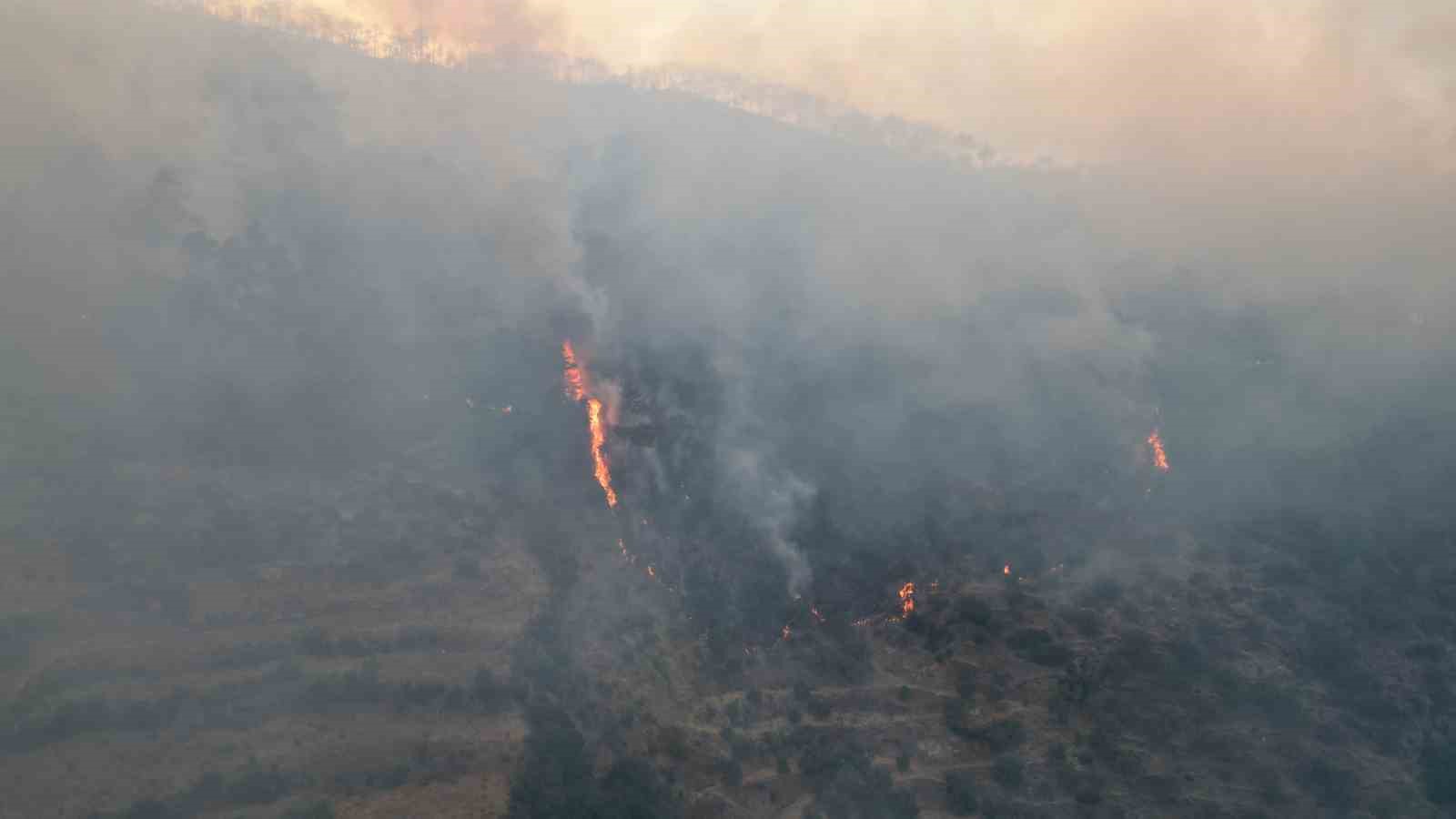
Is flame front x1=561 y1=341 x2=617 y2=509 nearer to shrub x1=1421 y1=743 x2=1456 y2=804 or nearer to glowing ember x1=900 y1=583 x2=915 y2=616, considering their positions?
glowing ember x1=900 y1=583 x2=915 y2=616

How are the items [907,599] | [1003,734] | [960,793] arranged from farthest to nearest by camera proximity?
[907,599] → [1003,734] → [960,793]

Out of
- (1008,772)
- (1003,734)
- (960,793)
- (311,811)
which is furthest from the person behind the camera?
(1003,734)

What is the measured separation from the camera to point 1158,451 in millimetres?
75062

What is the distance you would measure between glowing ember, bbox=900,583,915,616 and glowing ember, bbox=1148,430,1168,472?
26.0 metres

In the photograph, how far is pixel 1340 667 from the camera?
5747 centimetres

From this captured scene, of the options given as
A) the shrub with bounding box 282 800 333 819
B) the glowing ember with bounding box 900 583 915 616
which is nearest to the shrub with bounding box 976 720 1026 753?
the glowing ember with bounding box 900 583 915 616

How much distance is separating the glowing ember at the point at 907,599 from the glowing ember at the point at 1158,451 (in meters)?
26.0

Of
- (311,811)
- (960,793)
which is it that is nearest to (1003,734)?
(960,793)

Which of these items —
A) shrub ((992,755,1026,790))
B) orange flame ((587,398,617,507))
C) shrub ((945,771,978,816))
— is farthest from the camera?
Answer: orange flame ((587,398,617,507))

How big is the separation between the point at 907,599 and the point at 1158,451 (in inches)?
1125

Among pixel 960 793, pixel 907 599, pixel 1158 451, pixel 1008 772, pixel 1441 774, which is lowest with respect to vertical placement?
pixel 1441 774

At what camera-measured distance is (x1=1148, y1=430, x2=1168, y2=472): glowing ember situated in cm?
7362

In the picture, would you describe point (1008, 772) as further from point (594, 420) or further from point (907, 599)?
point (594, 420)

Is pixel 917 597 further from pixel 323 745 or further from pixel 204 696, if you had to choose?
pixel 204 696
